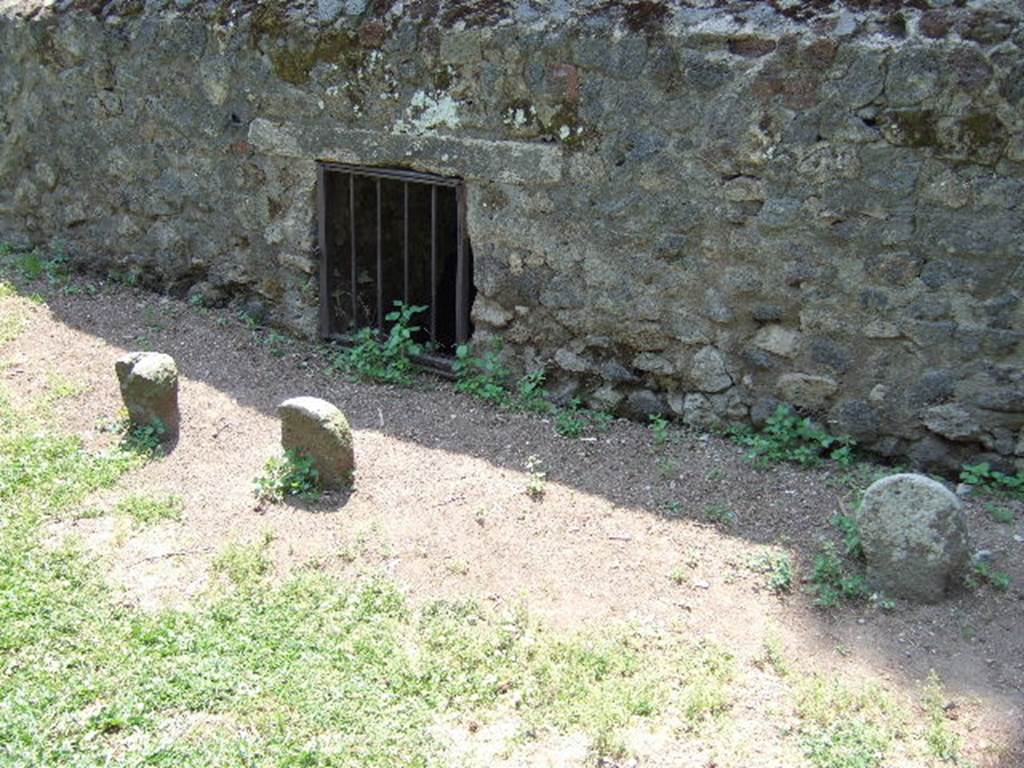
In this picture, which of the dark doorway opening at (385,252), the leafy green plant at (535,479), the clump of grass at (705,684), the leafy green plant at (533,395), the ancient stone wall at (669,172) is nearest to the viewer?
the clump of grass at (705,684)

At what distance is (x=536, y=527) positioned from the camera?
182 inches

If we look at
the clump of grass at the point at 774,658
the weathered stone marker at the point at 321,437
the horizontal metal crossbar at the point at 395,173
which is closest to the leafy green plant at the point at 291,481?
the weathered stone marker at the point at 321,437

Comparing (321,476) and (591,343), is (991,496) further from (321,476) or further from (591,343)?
(321,476)

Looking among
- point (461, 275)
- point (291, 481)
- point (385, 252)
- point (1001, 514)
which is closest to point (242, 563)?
point (291, 481)

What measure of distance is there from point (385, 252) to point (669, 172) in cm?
222

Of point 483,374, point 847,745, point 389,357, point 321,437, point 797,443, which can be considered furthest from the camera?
point 389,357

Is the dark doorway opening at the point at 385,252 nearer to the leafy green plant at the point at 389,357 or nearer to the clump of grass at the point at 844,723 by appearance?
the leafy green plant at the point at 389,357

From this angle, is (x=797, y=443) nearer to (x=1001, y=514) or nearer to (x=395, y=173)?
(x=1001, y=514)

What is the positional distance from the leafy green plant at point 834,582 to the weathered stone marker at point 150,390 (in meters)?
2.99

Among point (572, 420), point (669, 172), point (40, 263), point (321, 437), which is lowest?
point (572, 420)

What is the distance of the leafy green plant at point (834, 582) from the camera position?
4078mm

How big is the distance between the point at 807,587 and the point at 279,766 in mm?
2023

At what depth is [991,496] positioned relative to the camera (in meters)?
4.71

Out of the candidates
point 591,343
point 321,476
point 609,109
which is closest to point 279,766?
point 321,476
